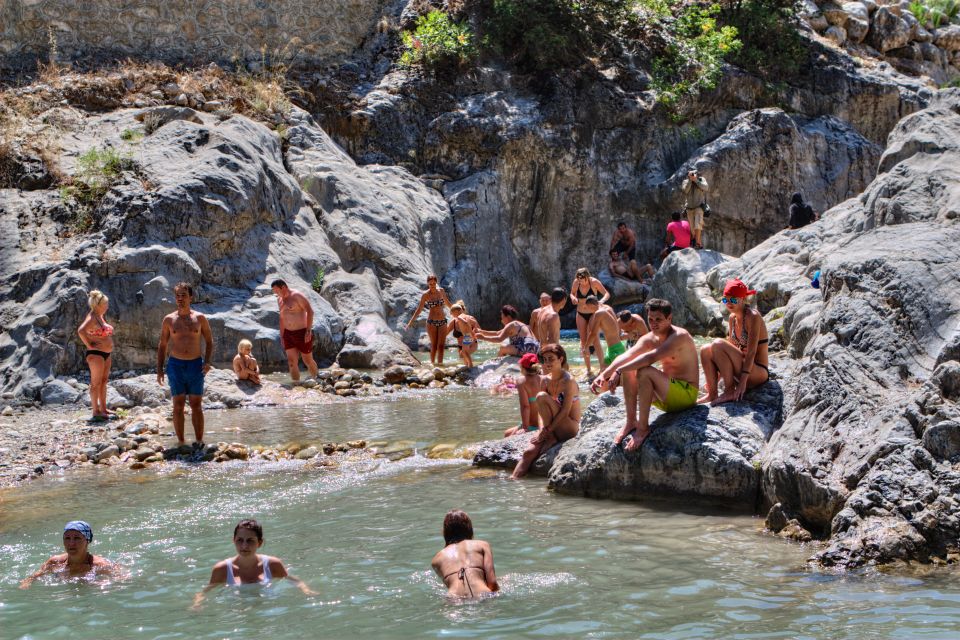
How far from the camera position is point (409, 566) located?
19.8 ft

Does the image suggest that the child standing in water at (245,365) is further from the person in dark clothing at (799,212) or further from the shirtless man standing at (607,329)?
the person in dark clothing at (799,212)

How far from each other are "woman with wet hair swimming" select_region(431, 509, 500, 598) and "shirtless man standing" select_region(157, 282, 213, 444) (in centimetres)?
462

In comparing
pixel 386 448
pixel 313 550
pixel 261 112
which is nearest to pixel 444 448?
pixel 386 448

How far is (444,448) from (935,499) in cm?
483

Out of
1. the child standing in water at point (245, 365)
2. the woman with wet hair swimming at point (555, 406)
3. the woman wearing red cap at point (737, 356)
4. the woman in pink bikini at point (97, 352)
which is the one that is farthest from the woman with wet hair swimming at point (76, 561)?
the child standing in water at point (245, 365)

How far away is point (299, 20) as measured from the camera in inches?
874

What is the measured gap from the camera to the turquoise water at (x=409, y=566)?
4809 mm

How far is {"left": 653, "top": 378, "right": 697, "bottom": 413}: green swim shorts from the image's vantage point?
7.39 meters

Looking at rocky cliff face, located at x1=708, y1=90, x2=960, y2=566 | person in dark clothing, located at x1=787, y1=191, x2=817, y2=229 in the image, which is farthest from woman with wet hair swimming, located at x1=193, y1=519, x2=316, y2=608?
person in dark clothing, located at x1=787, y1=191, x2=817, y2=229

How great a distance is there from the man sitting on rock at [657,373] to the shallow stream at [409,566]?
710mm

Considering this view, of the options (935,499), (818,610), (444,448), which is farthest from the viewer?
(444,448)

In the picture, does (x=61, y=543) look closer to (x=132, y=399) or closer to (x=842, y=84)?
(x=132, y=399)

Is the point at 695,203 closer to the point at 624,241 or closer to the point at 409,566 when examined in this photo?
the point at 624,241

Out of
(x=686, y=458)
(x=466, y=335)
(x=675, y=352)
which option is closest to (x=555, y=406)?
(x=675, y=352)
